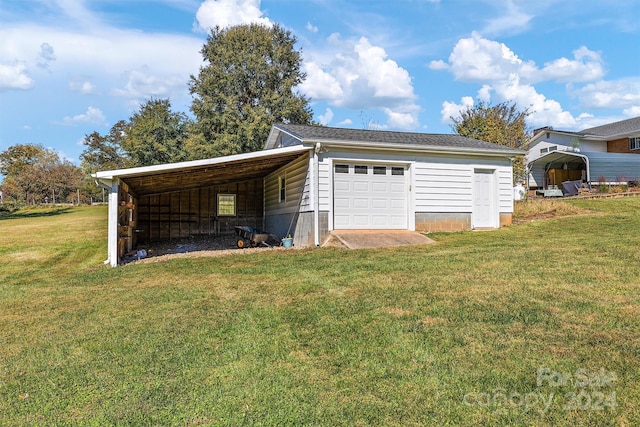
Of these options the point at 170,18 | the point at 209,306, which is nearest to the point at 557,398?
the point at 209,306

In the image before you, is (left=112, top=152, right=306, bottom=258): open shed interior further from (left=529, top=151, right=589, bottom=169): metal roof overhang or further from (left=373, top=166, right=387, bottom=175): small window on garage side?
(left=529, top=151, right=589, bottom=169): metal roof overhang

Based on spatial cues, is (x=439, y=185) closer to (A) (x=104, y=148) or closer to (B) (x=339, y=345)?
(B) (x=339, y=345)

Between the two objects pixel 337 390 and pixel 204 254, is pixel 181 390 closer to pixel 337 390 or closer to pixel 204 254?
pixel 337 390

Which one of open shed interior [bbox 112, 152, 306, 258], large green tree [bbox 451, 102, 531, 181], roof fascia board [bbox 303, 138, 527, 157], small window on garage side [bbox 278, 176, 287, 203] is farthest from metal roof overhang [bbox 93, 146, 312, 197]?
large green tree [bbox 451, 102, 531, 181]

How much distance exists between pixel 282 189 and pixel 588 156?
19469mm

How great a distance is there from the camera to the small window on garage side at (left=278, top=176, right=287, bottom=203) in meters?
14.4

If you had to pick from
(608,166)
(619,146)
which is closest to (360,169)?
(608,166)

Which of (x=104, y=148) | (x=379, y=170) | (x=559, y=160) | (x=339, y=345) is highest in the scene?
(x=104, y=148)

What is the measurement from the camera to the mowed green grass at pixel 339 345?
8.91 ft

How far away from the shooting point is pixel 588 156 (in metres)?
24.0

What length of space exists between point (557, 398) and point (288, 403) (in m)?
1.79

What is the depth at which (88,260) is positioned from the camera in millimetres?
→ 10391

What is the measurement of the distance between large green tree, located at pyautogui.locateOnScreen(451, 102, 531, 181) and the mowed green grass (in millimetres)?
24178

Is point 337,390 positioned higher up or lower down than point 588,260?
lower down
